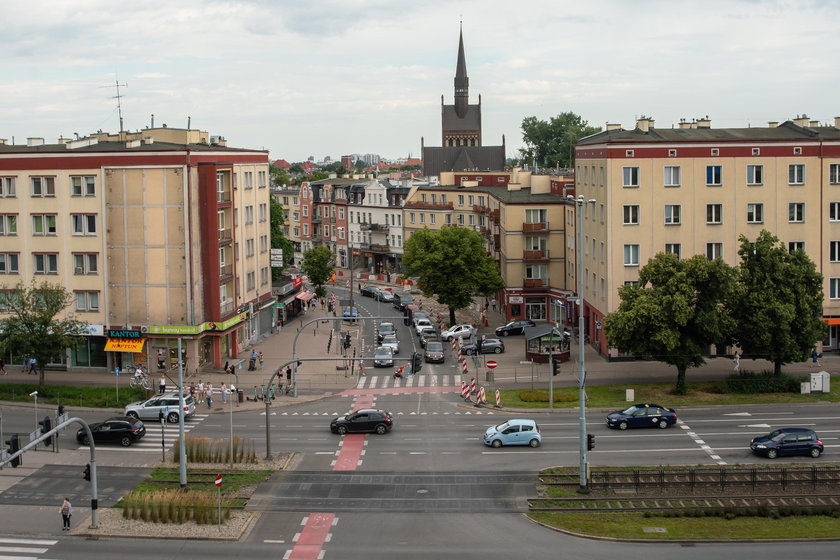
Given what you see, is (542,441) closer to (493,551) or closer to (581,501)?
(581,501)

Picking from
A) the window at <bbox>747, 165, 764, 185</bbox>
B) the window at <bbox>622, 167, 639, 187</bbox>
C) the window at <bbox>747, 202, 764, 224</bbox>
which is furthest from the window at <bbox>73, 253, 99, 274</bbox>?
the window at <bbox>747, 165, 764, 185</bbox>

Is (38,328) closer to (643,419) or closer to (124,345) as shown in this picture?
(124,345)

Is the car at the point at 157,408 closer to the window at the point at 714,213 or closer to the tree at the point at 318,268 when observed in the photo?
the window at the point at 714,213

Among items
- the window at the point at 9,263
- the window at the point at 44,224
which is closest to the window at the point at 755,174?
the window at the point at 44,224

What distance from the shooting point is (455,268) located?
294 feet

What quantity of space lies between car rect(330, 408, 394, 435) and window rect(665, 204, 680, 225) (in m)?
28.5

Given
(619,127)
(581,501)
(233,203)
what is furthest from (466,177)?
(581,501)

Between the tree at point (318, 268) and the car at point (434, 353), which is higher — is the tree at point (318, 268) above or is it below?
above

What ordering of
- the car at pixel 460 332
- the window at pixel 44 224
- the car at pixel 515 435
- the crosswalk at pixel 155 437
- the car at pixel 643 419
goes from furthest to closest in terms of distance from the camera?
the car at pixel 460 332, the window at pixel 44 224, the car at pixel 643 419, the crosswalk at pixel 155 437, the car at pixel 515 435

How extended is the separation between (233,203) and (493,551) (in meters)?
44.3

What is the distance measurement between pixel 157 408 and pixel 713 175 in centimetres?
4191

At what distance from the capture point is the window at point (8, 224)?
7287cm

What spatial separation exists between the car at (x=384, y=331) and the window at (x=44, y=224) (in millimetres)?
28230

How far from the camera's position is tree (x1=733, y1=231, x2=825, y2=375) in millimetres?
62031
